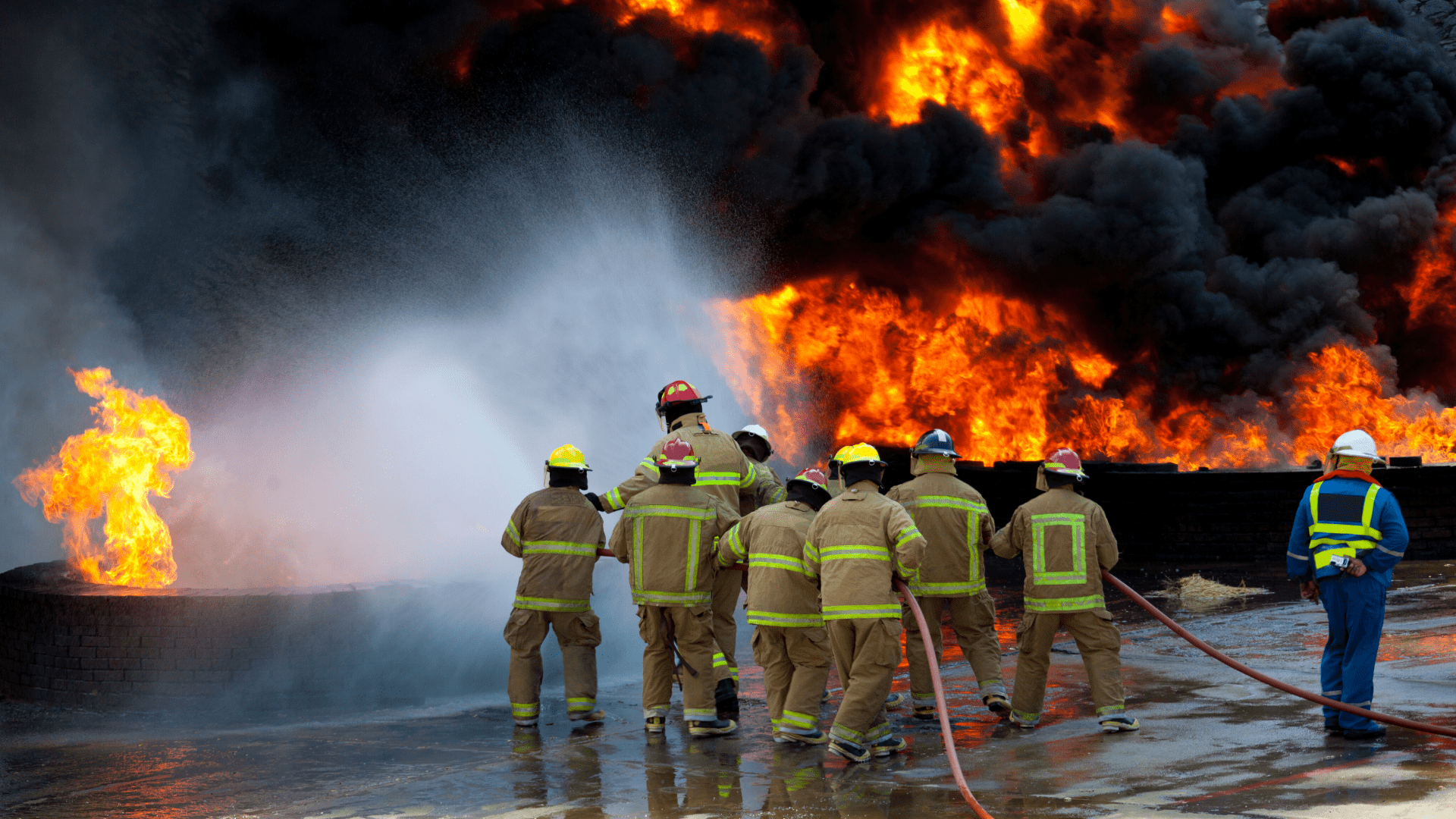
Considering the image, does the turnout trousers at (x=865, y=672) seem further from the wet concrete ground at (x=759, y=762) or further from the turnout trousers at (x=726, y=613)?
the turnout trousers at (x=726, y=613)

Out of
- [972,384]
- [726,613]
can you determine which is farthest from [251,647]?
[972,384]

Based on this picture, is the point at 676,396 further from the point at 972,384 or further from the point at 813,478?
the point at 972,384

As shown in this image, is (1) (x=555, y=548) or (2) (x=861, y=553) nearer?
(2) (x=861, y=553)

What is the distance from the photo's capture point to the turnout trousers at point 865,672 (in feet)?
18.5

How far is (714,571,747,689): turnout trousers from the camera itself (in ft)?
Result: 23.1

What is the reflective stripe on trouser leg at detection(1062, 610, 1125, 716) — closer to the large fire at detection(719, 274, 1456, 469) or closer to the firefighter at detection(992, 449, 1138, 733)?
the firefighter at detection(992, 449, 1138, 733)

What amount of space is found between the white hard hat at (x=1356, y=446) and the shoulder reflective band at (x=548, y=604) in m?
4.17

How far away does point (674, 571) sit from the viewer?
21.7 ft

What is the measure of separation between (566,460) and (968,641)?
2.59 metres

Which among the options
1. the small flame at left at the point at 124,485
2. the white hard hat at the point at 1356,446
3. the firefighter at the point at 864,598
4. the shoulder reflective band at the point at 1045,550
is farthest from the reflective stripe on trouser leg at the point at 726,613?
the small flame at left at the point at 124,485

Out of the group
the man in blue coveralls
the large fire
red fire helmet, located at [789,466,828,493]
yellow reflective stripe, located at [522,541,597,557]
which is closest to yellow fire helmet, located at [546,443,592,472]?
→ yellow reflective stripe, located at [522,541,597,557]

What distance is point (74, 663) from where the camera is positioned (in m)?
8.15

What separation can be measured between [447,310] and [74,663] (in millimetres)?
11847

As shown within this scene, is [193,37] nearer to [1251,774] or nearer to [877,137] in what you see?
[877,137]
